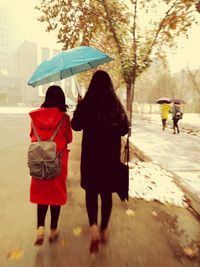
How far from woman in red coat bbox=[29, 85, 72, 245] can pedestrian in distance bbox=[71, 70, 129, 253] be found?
213 millimetres

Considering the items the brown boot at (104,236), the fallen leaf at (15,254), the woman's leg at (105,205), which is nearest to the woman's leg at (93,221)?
the woman's leg at (105,205)

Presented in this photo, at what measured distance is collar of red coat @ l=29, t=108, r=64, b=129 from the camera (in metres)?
3.17

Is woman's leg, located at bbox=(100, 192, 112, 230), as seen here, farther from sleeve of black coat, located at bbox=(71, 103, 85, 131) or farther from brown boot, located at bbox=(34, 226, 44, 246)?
sleeve of black coat, located at bbox=(71, 103, 85, 131)

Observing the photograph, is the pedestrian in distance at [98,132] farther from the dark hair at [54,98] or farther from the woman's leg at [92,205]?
the dark hair at [54,98]

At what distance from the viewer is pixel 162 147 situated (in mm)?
10844

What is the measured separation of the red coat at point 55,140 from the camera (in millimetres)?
3184

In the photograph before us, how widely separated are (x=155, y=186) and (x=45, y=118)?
3239 mm

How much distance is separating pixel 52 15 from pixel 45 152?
527cm

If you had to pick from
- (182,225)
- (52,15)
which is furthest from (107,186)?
(52,15)

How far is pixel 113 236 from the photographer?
144 inches

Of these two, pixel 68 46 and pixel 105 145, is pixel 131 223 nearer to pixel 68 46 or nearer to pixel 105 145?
pixel 105 145

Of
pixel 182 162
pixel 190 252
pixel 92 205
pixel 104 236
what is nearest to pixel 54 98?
pixel 92 205

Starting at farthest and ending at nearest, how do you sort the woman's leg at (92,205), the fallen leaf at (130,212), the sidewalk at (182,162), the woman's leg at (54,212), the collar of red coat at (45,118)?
the sidewalk at (182,162) → the fallen leaf at (130,212) → the woman's leg at (54,212) → the woman's leg at (92,205) → the collar of red coat at (45,118)

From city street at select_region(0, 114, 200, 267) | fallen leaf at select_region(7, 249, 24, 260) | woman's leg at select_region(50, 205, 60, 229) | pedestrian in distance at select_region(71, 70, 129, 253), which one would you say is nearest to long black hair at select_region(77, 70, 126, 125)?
pedestrian in distance at select_region(71, 70, 129, 253)
